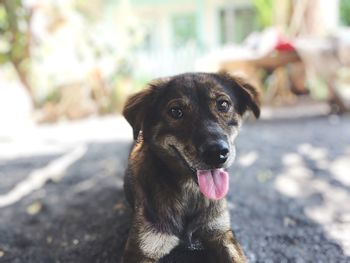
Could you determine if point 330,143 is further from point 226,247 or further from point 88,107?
point 88,107

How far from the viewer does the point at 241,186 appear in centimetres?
420

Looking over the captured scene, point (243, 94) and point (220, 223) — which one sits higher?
point (243, 94)

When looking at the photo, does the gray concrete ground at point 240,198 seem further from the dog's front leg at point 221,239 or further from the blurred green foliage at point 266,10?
the blurred green foliage at point 266,10

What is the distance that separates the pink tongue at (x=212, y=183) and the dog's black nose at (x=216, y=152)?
128 mm

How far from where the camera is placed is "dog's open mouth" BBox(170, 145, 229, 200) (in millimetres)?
2268

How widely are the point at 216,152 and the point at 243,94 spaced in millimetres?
Answer: 743

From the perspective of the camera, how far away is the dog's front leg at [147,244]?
2.31m

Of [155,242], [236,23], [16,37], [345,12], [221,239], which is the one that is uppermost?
[155,242]

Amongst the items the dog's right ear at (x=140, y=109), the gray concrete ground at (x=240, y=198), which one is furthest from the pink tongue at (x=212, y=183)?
the gray concrete ground at (x=240, y=198)

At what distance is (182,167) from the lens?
2.38 metres

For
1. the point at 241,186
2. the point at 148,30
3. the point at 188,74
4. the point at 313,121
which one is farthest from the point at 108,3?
the point at 188,74

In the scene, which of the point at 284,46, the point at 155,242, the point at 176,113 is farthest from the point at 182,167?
the point at 284,46

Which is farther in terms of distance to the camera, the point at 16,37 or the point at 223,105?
the point at 16,37

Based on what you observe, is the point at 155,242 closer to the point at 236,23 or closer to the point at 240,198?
the point at 240,198
